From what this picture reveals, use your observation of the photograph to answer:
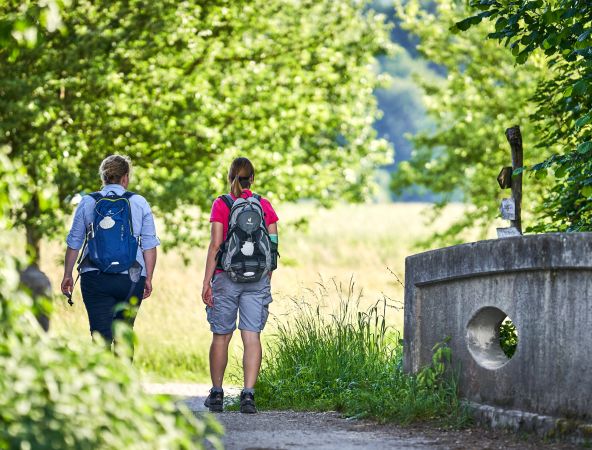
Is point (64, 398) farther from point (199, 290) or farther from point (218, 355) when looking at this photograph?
point (199, 290)

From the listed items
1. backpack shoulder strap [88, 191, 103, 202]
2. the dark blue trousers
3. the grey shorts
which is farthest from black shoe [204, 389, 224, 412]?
backpack shoulder strap [88, 191, 103, 202]

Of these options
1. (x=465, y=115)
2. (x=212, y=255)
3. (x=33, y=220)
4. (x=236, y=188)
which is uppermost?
(x=465, y=115)

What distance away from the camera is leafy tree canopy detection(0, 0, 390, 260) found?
1364 cm

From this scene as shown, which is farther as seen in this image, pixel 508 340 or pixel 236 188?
pixel 508 340

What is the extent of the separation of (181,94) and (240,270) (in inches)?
306

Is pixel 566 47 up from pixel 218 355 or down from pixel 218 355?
up

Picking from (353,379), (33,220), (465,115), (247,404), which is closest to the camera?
(247,404)

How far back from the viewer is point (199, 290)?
18.2m

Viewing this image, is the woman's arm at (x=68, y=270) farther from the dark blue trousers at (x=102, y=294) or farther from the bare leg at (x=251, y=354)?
the bare leg at (x=251, y=354)

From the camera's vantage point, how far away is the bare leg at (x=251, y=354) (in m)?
7.78

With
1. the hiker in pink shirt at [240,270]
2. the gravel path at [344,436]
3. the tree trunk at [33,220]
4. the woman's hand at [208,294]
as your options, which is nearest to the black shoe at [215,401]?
the hiker in pink shirt at [240,270]

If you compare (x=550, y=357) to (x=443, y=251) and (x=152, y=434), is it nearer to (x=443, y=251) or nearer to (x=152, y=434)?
(x=443, y=251)

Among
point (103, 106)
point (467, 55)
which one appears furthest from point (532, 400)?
point (467, 55)

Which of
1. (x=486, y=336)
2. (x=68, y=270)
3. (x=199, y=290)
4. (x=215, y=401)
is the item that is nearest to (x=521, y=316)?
(x=486, y=336)
